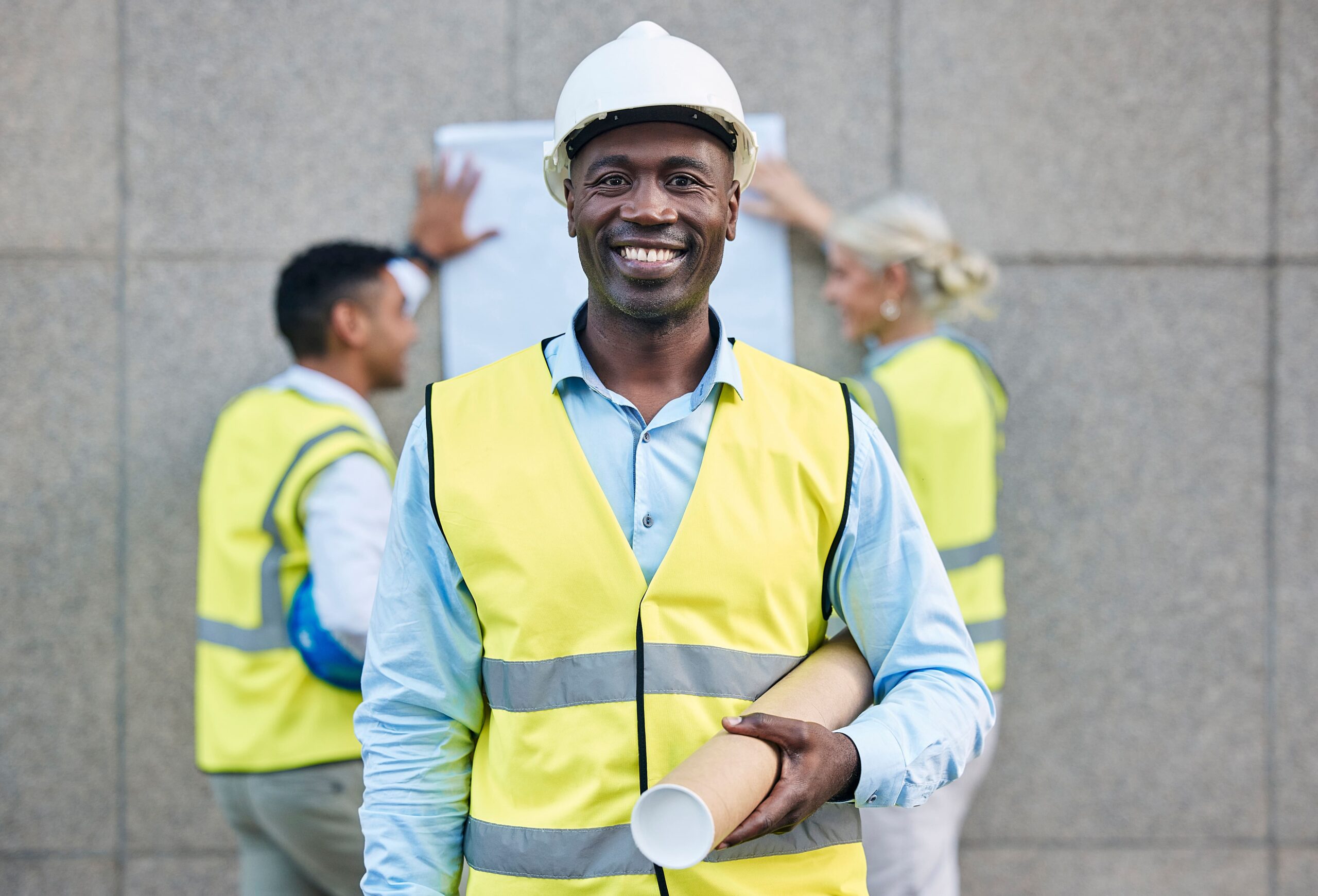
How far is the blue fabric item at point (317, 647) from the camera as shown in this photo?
2.62 m

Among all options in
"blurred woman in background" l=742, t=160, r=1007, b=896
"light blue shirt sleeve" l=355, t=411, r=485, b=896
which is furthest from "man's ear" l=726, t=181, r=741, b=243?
"blurred woman in background" l=742, t=160, r=1007, b=896

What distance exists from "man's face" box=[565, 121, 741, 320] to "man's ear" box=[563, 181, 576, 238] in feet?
0.10

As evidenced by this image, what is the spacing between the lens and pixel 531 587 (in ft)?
5.21

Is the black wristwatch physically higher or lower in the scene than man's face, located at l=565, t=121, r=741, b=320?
higher

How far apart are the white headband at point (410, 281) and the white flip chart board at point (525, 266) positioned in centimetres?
8

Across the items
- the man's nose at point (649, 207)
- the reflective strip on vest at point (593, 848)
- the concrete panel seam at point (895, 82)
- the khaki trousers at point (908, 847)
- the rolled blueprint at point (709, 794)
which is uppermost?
the concrete panel seam at point (895, 82)

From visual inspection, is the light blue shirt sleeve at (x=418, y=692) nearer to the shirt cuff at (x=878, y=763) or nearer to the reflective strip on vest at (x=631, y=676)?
the reflective strip on vest at (x=631, y=676)

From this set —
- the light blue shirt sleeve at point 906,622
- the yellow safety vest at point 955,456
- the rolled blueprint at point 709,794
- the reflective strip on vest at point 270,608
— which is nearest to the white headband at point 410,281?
the reflective strip on vest at point 270,608

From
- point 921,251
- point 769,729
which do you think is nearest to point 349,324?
point 921,251

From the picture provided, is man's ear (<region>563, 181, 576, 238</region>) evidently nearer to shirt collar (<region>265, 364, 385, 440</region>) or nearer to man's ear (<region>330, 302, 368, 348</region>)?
shirt collar (<region>265, 364, 385, 440</region>)

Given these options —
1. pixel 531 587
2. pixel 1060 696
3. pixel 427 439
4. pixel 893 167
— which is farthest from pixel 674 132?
pixel 1060 696

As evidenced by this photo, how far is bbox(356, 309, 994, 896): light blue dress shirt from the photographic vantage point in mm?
1644

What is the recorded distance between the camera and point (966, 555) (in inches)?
117

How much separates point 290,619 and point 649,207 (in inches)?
64.3
